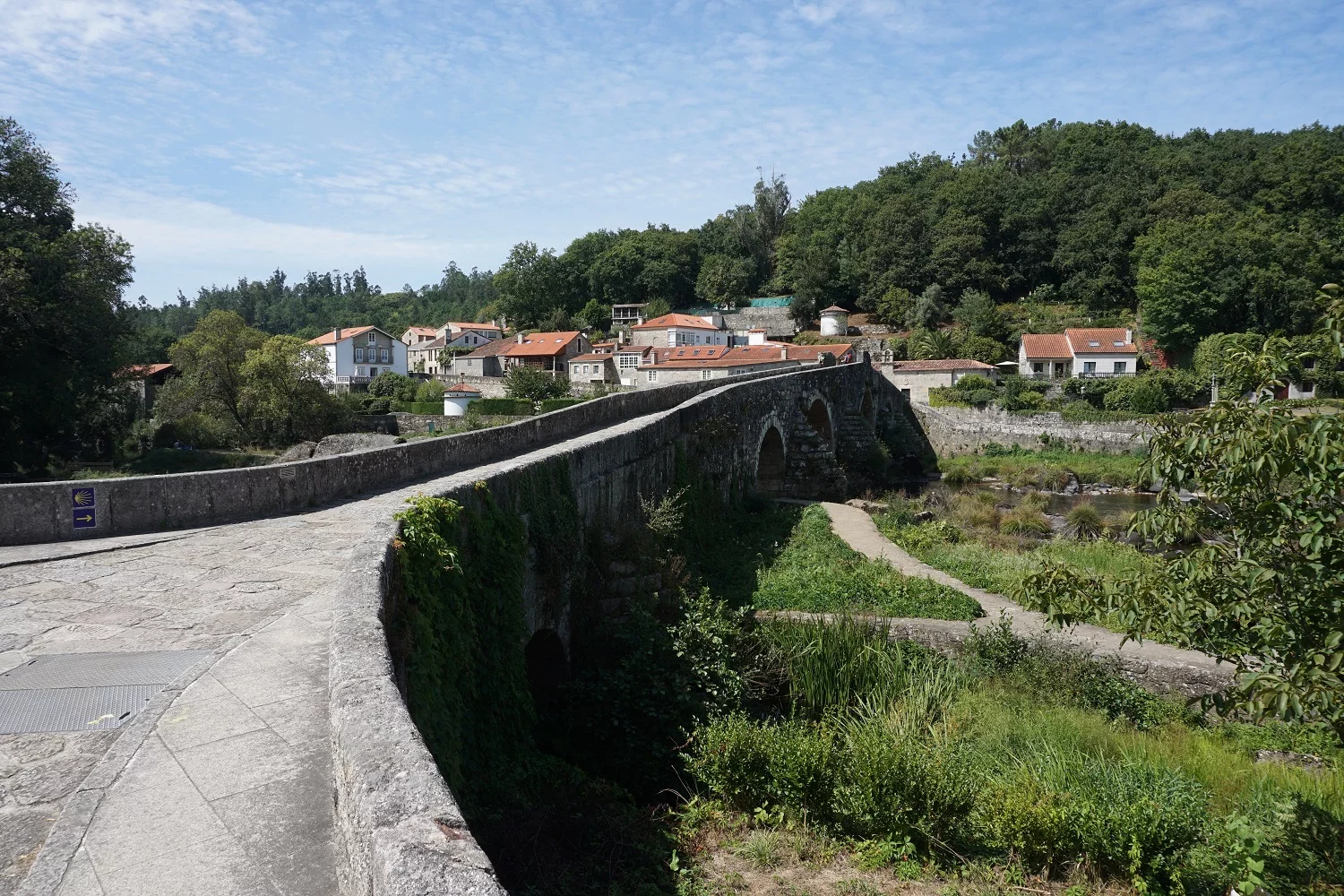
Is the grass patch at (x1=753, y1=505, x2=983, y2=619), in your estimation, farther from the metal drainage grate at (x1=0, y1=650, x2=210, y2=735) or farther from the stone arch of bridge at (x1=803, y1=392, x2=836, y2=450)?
the stone arch of bridge at (x1=803, y1=392, x2=836, y2=450)

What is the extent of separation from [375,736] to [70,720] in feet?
7.98

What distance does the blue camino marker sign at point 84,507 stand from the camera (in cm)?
858

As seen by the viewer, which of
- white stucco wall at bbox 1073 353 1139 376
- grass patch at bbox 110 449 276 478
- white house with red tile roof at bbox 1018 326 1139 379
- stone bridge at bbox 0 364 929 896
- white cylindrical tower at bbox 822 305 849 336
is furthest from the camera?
white cylindrical tower at bbox 822 305 849 336

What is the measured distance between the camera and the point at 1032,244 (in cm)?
7175

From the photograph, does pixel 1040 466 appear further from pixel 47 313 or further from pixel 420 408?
pixel 47 313

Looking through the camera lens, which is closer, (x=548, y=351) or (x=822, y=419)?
(x=822, y=419)

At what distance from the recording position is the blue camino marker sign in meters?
8.58

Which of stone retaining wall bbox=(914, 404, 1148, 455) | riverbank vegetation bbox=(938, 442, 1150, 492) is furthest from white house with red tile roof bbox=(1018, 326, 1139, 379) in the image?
riverbank vegetation bbox=(938, 442, 1150, 492)

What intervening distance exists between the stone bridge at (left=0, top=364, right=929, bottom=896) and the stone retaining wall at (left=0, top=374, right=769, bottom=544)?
0.02 meters

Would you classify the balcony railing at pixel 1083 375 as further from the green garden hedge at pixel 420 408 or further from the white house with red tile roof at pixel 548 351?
the green garden hedge at pixel 420 408

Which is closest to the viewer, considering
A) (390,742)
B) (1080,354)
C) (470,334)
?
(390,742)

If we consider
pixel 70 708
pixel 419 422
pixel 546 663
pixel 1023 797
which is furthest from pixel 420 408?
pixel 70 708

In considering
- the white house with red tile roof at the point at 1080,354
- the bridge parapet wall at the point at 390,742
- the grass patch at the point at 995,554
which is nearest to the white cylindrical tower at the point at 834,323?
the white house with red tile roof at the point at 1080,354

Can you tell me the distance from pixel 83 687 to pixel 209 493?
4761 millimetres
